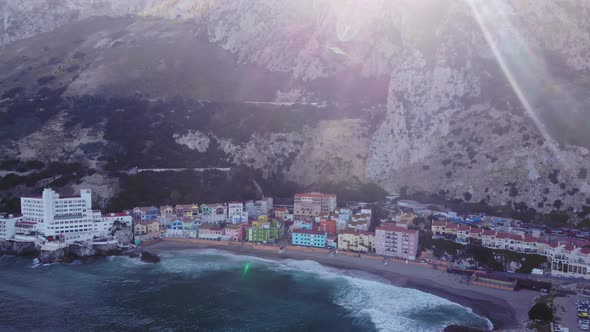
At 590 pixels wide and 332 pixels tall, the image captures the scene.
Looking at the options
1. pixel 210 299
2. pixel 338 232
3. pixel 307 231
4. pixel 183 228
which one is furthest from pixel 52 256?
pixel 338 232

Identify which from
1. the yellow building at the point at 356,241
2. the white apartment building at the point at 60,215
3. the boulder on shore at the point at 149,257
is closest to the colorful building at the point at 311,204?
the yellow building at the point at 356,241

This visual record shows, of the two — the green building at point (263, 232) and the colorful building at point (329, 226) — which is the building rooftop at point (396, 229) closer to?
the colorful building at point (329, 226)

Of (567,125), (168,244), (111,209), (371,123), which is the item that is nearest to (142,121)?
(111,209)

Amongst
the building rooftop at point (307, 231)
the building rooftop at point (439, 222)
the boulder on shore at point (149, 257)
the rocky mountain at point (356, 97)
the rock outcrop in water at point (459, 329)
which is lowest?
the rock outcrop in water at point (459, 329)

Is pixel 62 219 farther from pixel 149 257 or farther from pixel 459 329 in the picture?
pixel 459 329

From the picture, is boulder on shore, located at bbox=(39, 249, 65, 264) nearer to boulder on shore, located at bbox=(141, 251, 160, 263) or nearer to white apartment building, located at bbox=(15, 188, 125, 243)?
white apartment building, located at bbox=(15, 188, 125, 243)

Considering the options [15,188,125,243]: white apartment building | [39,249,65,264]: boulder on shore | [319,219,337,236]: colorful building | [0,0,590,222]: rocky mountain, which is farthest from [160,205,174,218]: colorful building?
[319,219,337,236]: colorful building

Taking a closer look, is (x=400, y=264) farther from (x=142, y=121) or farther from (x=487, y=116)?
(x=142, y=121)
